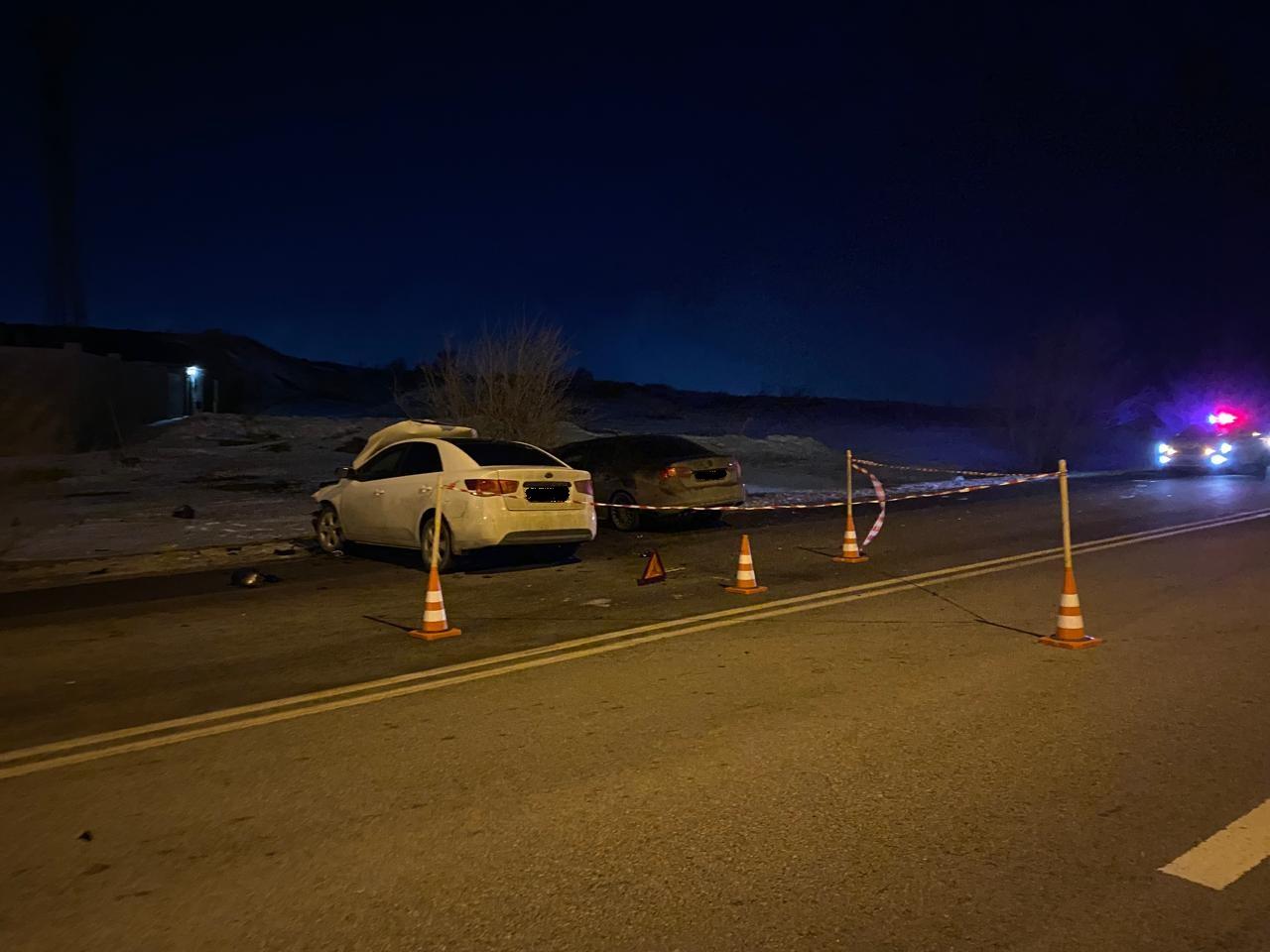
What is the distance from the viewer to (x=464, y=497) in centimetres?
1117

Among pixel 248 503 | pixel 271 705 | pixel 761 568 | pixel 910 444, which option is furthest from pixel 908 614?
pixel 910 444

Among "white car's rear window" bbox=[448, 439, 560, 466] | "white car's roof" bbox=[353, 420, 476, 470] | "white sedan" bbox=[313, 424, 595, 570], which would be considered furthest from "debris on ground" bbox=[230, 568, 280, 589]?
"white car's rear window" bbox=[448, 439, 560, 466]

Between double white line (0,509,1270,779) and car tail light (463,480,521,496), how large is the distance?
313cm

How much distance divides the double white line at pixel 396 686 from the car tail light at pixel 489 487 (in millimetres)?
3126

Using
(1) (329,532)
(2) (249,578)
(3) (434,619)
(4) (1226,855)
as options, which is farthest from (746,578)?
(4) (1226,855)

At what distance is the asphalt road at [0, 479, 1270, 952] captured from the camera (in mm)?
3561

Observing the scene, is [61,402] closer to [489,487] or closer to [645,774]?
[489,487]

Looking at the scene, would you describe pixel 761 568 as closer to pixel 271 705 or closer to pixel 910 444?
pixel 271 705

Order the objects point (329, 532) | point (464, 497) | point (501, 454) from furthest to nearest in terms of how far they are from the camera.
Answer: point (329, 532), point (501, 454), point (464, 497)

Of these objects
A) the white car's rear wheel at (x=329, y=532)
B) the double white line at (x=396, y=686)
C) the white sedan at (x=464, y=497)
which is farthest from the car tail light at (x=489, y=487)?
A: the white car's rear wheel at (x=329, y=532)

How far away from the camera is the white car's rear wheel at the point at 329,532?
44.7 ft

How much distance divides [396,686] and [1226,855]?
488cm

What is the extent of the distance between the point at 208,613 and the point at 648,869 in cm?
727

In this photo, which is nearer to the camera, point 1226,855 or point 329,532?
point 1226,855
